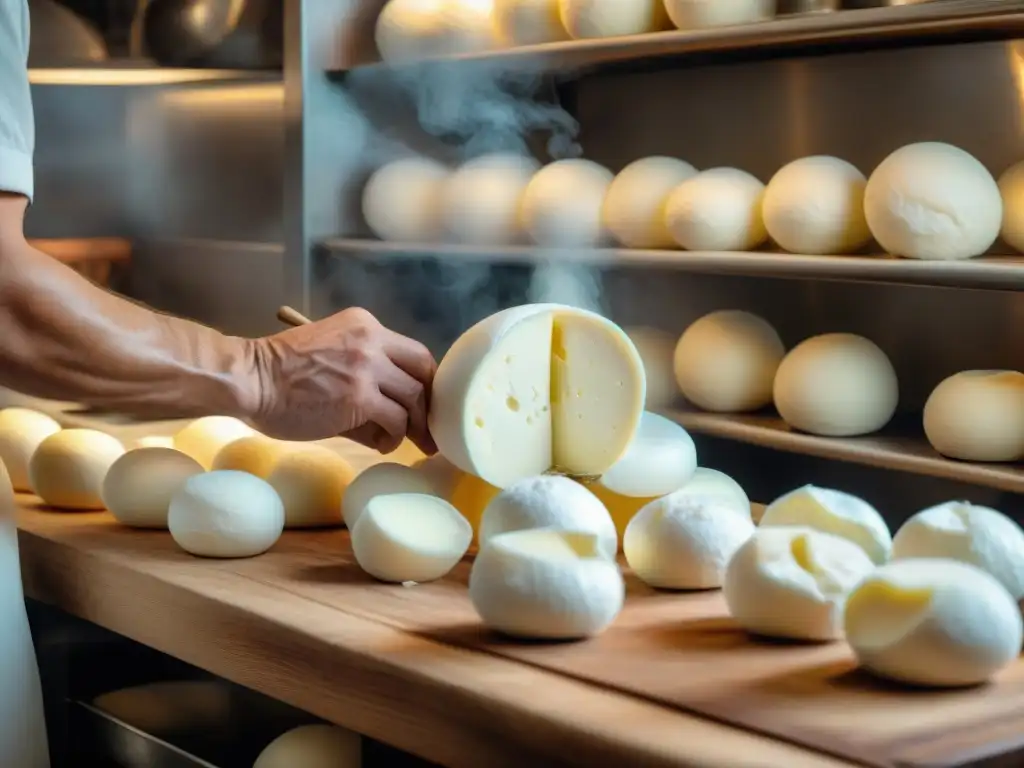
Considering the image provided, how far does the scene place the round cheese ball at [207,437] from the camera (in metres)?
1.67

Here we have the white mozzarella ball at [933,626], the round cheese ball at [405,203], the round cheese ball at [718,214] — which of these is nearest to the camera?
the white mozzarella ball at [933,626]

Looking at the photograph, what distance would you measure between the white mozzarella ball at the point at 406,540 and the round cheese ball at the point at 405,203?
1.31m

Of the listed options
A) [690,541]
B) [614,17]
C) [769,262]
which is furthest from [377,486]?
[614,17]

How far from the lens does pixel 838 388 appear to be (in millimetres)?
1940

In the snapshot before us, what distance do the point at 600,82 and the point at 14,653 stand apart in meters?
1.64

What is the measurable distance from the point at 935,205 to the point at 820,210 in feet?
0.62

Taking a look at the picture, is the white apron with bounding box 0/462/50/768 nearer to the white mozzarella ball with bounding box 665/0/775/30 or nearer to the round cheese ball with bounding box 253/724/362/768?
the round cheese ball with bounding box 253/724/362/768

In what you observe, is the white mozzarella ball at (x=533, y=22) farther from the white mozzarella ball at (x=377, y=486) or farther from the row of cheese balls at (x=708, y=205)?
the white mozzarella ball at (x=377, y=486)

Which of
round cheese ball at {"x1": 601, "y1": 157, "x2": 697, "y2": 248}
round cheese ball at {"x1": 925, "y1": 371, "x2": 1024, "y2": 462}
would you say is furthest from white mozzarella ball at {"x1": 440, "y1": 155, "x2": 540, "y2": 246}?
round cheese ball at {"x1": 925, "y1": 371, "x2": 1024, "y2": 462}

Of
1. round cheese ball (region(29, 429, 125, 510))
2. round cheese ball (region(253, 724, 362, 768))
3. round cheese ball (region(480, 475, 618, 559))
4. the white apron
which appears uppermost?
round cheese ball (region(480, 475, 618, 559))

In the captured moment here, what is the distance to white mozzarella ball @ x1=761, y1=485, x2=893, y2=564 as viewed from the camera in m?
1.16

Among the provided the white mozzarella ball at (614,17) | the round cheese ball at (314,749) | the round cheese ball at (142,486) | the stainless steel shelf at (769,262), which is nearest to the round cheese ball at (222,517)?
the round cheese ball at (142,486)

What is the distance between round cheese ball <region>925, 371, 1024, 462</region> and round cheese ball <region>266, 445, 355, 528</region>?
810 mm

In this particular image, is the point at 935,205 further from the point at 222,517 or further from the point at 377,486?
the point at 222,517
